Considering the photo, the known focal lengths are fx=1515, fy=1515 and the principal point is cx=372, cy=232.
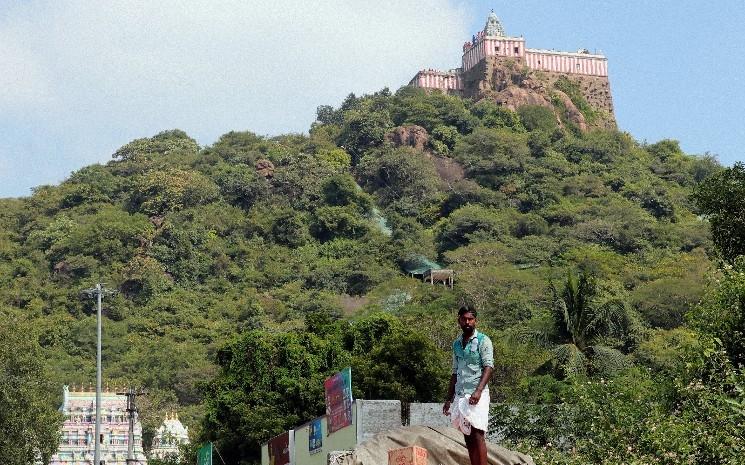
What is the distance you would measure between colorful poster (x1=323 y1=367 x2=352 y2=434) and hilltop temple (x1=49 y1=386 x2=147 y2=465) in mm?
43775

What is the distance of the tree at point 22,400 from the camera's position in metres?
46.4

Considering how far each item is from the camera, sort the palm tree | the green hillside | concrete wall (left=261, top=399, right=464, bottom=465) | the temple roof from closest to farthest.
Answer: concrete wall (left=261, top=399, right=464, bottom=465) → the palm tree → the green hillside → the temple roof

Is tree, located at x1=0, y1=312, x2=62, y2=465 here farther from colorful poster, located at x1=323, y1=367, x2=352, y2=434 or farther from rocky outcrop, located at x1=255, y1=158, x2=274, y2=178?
rocky outcrop, located at x1=255, y1=158, x2=274, y2=178

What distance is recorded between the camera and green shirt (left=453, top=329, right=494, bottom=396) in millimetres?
14078

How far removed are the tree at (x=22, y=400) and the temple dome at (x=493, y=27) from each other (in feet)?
275

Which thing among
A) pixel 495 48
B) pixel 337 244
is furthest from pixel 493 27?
pixel 337 244

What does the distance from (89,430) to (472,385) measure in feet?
218

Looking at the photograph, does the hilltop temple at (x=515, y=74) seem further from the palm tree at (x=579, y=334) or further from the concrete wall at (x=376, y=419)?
the concrete wall at (x=376, y=419)

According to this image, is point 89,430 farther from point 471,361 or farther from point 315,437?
point 471,361

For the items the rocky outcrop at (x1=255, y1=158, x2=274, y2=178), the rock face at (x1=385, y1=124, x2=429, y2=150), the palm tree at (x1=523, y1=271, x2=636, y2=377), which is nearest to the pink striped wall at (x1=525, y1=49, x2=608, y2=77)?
the rock face at (x1=385, y1=124, x2=429, y2=150)

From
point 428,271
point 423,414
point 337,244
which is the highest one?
point 337,244

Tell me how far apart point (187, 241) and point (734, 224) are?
72.7 meters

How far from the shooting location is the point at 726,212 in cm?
3716

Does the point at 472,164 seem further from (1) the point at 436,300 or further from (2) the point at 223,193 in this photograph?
(1) the point at 436,300
